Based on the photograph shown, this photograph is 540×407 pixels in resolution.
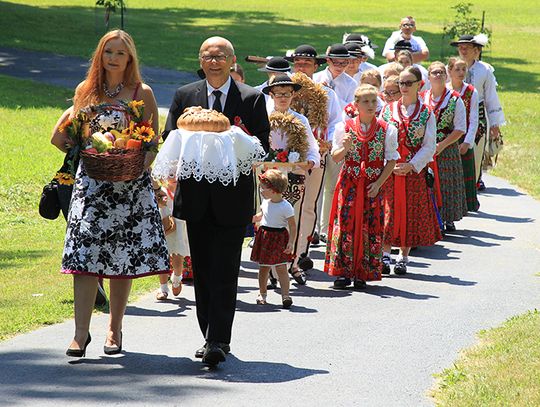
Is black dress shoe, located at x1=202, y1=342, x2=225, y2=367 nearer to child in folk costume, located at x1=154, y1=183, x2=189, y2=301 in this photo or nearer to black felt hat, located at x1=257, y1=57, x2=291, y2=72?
child in folk costume, located at x1=154, y1=183, x2=189, y2=301

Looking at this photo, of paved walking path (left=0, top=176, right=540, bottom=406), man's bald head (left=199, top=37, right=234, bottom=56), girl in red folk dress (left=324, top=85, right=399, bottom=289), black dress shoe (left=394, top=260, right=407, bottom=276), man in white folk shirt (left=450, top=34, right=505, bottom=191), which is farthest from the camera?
man in white folk shirt (left=450, top=34, right=505, bottom=191)

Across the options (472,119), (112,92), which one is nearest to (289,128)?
(112,92)

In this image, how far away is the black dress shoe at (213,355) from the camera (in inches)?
318

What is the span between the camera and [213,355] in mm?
8078

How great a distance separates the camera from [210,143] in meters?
8.03

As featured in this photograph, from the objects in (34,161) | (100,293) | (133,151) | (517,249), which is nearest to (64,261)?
(133,151)

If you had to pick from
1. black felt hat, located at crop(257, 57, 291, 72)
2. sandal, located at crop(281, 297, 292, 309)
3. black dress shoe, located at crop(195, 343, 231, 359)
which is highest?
black felt hat, located at crop(257, 57, 291, 72)

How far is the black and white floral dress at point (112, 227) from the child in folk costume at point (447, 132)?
19.4 ft

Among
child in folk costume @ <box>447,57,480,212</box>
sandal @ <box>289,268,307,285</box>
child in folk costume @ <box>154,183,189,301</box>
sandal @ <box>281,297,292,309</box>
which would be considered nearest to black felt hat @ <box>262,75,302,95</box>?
child in folk costume @ <box>154,183,189,301</box>

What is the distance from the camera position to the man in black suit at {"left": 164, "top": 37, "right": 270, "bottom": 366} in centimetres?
815

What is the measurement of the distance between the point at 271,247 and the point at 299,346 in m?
1.67

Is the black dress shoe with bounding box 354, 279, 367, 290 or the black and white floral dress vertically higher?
the black and white floral dress

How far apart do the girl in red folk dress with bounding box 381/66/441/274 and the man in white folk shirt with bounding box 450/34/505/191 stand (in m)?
3.73

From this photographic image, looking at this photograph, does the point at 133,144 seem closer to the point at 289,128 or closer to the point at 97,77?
the point at 97,77
